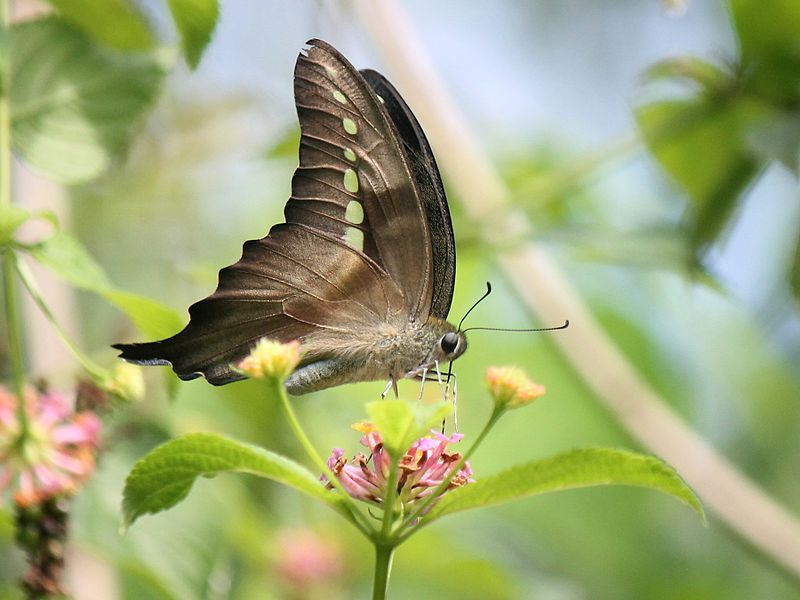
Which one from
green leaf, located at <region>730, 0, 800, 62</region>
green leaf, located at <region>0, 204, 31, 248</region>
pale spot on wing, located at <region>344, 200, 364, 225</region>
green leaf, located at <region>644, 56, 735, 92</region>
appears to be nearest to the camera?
green leaf, located at <region>0, 204, 31, 248</region>

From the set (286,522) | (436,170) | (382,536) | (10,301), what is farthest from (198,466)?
(286,522)

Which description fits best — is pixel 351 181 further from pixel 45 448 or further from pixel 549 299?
pixel 549 299

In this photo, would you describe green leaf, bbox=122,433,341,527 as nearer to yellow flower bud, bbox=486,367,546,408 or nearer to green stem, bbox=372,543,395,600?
green stem, bbox=372,543,395,600

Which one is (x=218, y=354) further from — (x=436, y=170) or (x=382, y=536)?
(x=382, y=536)

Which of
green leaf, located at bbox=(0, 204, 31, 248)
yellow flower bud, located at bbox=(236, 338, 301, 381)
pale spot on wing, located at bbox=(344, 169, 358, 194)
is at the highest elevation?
green leaf, located at bbox=(0, 204, 31, 248)

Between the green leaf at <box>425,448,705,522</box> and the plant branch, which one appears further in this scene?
the plant branch

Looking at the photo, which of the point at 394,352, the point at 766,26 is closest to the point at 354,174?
the point at 394,352

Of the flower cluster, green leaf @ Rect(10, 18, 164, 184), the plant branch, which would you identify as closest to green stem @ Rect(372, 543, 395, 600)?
the flower cluster
